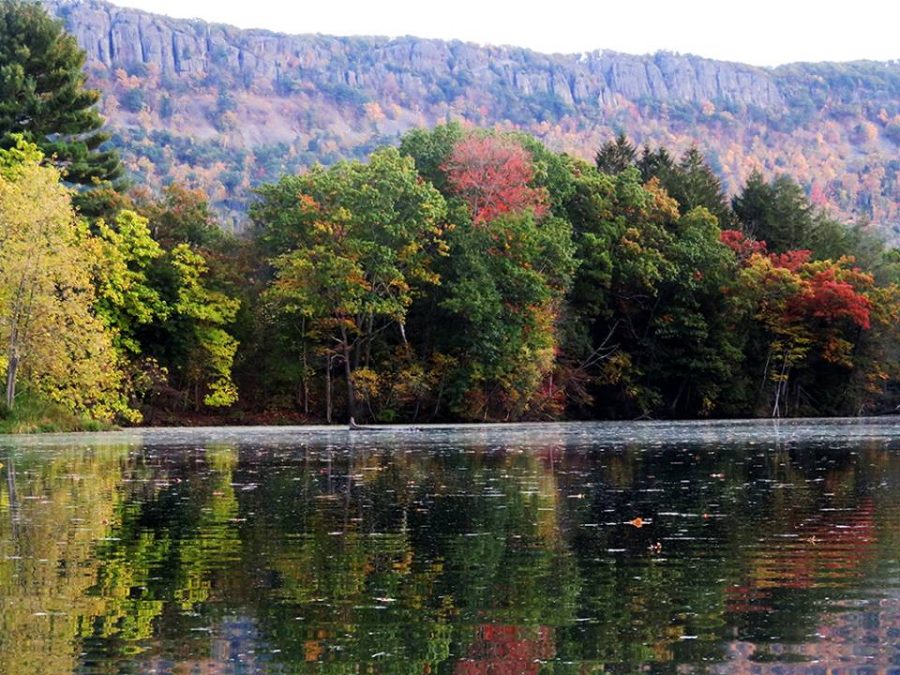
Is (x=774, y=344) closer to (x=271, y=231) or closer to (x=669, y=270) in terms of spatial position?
Result: (x=669, y=270)

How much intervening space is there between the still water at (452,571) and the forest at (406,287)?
1371 inches

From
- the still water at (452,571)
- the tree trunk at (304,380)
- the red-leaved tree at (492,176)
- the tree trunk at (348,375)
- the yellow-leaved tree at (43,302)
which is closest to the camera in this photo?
the still water at (452,571)

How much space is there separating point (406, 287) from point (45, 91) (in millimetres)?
20850

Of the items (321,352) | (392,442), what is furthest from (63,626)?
(321,352)

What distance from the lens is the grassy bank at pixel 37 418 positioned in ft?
180

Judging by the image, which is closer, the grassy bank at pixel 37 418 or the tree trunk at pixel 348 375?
the grassy bank at pixel 37 418

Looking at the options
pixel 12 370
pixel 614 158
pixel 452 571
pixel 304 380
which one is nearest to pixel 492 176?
pixel 304 380

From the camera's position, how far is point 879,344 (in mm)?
93000

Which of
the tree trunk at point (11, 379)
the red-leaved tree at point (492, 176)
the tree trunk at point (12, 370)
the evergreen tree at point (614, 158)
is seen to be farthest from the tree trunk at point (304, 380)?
the evergreen tree at point (614, 158)

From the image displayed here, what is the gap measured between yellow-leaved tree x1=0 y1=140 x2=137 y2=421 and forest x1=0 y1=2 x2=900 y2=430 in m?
1.19

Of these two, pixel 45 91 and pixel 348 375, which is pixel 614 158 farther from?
pixel 45 91

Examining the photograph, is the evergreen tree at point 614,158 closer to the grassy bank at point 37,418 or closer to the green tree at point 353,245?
the green tree at point 353,245

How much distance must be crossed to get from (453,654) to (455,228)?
206 ft

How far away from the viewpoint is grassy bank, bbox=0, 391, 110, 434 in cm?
5491
